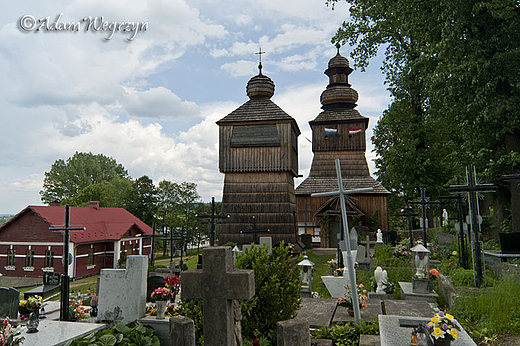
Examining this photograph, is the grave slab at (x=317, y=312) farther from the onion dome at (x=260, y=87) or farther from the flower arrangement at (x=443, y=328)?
the onion dome at (x=260, y=87)

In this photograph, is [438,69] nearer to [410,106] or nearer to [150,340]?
[410,106]

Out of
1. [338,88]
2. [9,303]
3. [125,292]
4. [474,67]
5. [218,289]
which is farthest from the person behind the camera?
[338,88]

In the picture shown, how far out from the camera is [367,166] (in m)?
31.1

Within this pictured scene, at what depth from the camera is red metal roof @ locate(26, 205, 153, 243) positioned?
2760 cm

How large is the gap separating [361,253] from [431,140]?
43.0 ft

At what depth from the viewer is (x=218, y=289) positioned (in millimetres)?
4504

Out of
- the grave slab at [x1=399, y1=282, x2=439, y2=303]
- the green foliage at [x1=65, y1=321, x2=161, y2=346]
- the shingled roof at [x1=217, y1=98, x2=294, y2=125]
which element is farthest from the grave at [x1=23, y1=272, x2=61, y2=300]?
the shingled roof at [x1=217, y1=98, x2=294, y2=125]

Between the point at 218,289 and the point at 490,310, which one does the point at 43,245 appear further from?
the point at 490,310

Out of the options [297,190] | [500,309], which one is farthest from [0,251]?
[500,309]

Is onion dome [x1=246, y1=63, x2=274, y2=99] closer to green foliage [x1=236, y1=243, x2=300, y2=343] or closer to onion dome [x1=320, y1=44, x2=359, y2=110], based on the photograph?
onion dome [x1=320, y1=44, x2=359, y2=110]

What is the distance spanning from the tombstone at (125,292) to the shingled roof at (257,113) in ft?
58.4

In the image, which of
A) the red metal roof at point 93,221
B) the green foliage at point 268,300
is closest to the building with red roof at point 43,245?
the red metal roof at point 93,221

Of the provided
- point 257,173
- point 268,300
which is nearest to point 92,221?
point 257,173

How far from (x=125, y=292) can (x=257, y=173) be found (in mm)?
17104
